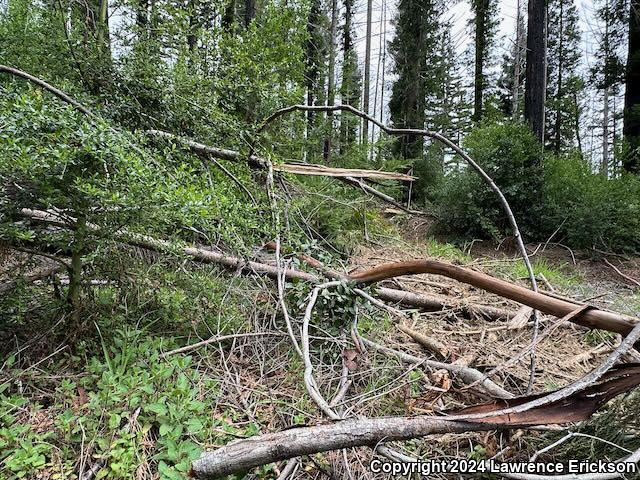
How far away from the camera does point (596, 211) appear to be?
191 inches

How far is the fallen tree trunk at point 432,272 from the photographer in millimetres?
1424

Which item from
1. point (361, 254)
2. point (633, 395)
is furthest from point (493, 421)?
point (361, 254)

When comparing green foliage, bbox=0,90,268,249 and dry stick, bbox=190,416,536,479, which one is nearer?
dry stick, bbox=190,416,536,479

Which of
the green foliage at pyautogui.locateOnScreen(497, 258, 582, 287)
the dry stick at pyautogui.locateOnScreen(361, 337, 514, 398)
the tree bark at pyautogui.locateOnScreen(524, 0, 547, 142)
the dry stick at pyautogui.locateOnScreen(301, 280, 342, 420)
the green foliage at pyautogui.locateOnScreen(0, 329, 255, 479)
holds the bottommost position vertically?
the green foliage at pyautogui.locateOnScreen(0, 329, 255, 479)

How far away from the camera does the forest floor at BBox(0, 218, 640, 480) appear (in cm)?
124

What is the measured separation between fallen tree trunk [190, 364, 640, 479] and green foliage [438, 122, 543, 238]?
4.64m

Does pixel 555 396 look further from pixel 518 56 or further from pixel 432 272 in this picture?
pixel 518 56

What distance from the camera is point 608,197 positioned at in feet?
16.1

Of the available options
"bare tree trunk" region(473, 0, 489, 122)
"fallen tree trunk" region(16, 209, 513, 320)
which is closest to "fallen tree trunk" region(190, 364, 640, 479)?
"fallen tree trunk" region(16, 209, 513, 320)

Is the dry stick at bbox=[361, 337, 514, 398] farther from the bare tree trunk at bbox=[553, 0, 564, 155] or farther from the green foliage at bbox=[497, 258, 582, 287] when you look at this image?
the bare tree trunk at bbox=[553, 0, 564, 155]

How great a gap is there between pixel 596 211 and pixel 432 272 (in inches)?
175

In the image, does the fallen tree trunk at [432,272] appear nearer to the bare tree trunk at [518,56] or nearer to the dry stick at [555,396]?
the dry stick at [555,396]

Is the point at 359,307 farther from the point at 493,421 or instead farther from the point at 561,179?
the point at 561,179

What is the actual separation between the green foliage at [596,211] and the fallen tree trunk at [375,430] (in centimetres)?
471
